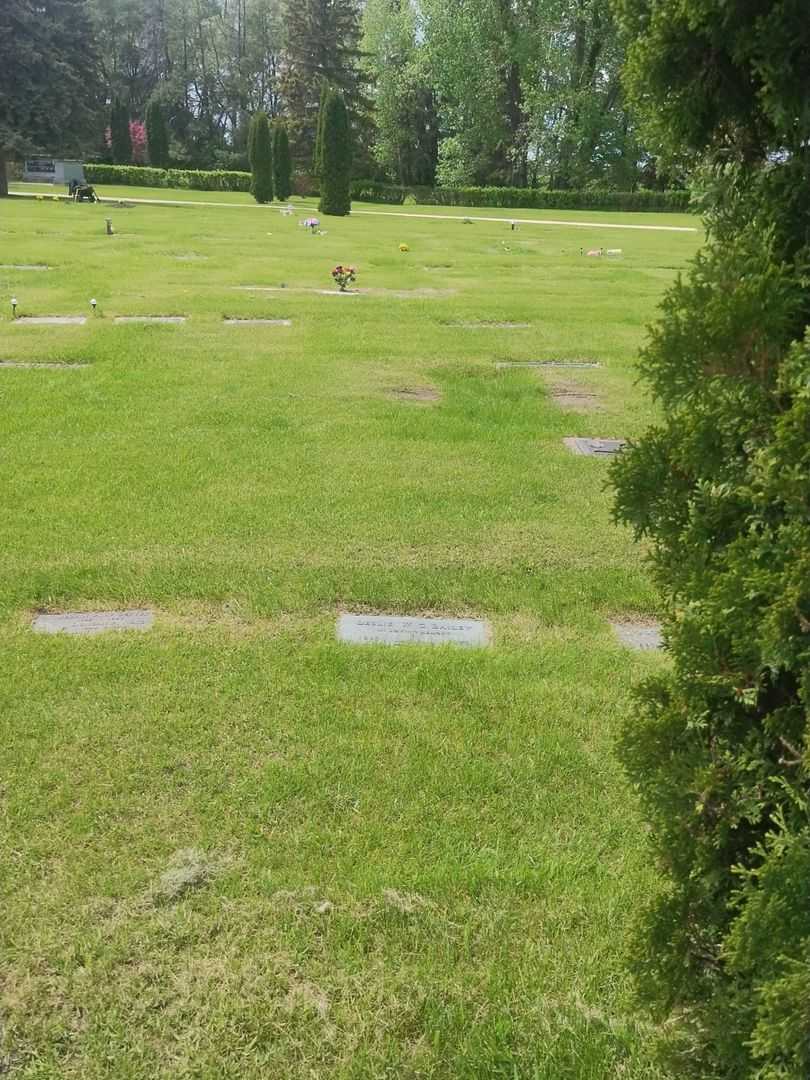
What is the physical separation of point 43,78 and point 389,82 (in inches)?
806

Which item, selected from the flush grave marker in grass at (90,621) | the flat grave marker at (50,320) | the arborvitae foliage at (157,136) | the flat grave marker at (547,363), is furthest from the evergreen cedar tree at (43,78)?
the flush grave marker in grass at (90,621)

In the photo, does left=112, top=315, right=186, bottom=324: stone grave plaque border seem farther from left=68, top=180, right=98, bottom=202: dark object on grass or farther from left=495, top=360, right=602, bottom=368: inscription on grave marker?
left=68, top=180, right=98, bottom=202: dark object on grass

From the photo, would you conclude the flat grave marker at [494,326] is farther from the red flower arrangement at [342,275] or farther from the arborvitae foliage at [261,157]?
the arborvitae foliage at [261,157]

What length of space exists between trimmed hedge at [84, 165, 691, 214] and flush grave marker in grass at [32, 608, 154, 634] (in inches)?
1651

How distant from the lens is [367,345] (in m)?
10.4

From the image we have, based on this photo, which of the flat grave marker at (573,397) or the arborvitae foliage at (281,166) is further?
the arborvitae foliage at (281,166)

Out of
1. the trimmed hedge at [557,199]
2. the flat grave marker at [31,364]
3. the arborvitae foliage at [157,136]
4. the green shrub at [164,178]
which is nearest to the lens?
the flat grave marker at [31,364]

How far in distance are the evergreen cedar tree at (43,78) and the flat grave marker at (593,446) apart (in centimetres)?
4493

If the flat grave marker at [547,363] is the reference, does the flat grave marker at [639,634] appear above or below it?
below

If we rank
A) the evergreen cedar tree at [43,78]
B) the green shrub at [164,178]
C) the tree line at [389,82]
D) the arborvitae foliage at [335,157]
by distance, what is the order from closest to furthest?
the arborvitae foliage at [335,157], the evergreen cedar tree at [43,78], the tree line at [389,82], the green shrub at [164,178]

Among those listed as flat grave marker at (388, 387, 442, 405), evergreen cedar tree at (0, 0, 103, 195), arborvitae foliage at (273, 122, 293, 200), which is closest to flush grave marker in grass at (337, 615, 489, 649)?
flat grave marker at (388, 387, 442, 405)

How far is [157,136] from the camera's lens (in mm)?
49312

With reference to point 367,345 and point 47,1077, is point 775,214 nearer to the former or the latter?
point 47,1077

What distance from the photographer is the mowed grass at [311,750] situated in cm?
224
